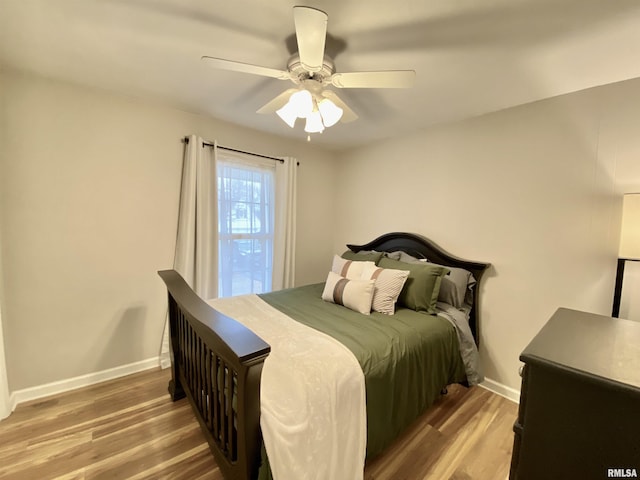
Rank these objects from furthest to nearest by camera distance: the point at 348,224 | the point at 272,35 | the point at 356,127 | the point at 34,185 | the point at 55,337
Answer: the point at 348,224, the point at 356,127, the point at 55,337, the point at 34,185, the point at 272,35

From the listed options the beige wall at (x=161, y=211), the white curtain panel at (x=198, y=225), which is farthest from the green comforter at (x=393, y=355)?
the white curtain panel at (x=198, y=225)

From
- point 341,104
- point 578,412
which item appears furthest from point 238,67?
point 578,412

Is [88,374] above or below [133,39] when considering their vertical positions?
below

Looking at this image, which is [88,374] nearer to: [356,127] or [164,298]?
[164,298]

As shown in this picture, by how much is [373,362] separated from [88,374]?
7.66 feet

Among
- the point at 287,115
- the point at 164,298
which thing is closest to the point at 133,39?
the point at 287,115

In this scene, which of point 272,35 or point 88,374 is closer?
point 272,35

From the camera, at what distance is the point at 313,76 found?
4.85 feet

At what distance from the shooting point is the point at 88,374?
2.17 m

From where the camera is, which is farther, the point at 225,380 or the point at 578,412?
the point at 225,380

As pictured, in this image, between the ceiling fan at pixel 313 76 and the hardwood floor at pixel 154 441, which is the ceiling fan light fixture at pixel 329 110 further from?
the hardwood floor at pixel 154 441

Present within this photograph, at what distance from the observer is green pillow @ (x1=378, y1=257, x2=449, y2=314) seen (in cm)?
209

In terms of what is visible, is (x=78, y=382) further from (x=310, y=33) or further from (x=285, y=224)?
(x=310, y=33)

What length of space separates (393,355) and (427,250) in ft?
4.45
